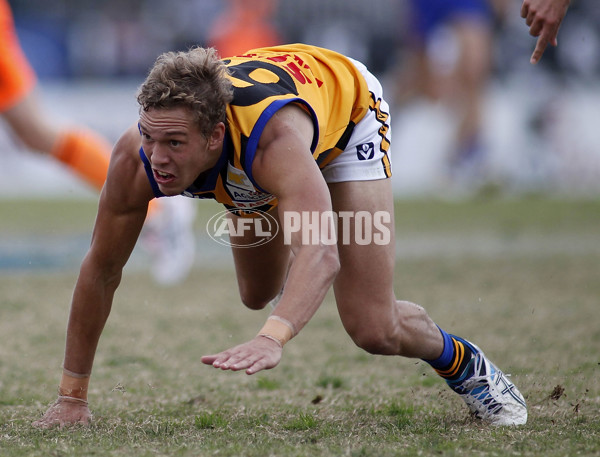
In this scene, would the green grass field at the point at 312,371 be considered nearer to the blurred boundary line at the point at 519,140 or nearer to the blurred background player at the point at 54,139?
the blurred background player at the point at 54,139

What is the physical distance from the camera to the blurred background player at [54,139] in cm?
708

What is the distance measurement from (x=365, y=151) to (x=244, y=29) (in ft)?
44.2

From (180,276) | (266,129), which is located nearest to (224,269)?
(180,276)

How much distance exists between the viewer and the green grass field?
11.4 ft

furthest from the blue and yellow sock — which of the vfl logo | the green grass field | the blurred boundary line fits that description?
the blurred boundary line

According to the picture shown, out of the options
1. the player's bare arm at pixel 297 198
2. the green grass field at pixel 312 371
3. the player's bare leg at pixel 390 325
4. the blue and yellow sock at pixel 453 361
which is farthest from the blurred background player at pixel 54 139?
the player's bare arm at pixel 297 198

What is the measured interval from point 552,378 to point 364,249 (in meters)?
1.40

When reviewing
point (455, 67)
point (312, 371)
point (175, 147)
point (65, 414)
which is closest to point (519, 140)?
point (455, 67)

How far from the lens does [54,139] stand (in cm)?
729

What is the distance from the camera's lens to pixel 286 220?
3195mm

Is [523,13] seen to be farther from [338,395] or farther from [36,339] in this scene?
[36,339]

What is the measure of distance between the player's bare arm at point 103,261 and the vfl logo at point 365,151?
0.94 metres

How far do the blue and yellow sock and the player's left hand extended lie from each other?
1301 millimetres

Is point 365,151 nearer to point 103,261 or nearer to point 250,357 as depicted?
point 103,261
